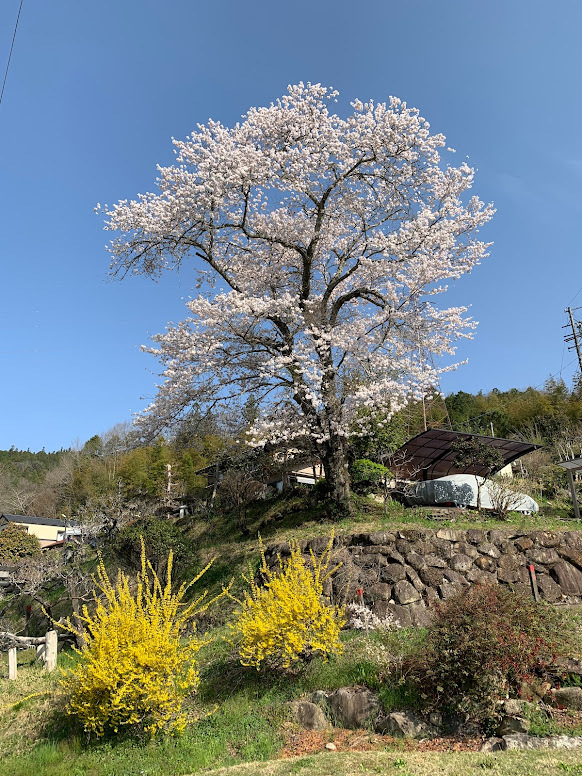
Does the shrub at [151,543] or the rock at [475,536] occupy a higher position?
the shrub at [151,543]

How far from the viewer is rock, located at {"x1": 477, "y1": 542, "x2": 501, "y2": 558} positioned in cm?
1169

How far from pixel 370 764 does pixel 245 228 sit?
12.2m

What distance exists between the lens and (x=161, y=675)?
282 inches

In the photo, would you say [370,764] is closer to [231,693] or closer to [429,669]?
[429,669]

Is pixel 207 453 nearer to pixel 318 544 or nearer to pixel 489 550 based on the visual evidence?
pixel 318 544

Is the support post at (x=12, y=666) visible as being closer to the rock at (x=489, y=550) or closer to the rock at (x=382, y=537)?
the rock at (x=382, y=537)

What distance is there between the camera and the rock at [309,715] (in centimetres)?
707

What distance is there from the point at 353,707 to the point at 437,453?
1371 centimetres

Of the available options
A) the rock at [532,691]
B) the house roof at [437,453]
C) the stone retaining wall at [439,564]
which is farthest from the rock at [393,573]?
the house roof at [437,453]

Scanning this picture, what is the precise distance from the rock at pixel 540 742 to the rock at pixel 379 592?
451cm

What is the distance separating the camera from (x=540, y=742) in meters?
5.84

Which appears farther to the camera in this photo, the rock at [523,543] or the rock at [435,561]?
the rock at [523,543]

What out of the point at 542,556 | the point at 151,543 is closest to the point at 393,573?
the point at 542,556

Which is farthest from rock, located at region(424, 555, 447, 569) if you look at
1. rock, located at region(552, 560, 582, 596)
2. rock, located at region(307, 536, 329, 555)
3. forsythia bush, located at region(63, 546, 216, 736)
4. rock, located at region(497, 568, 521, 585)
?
forsythia bush, located at region(63, 546, 216, 736)
